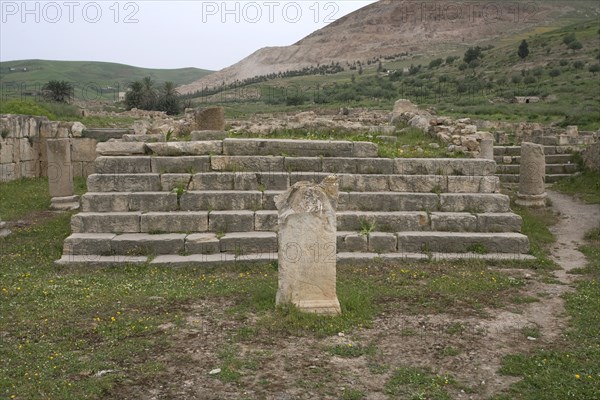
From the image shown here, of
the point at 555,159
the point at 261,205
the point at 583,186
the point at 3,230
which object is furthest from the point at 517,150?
the point at 3,230

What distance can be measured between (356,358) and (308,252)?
164 cm

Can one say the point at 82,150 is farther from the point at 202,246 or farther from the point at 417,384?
the point at 417,384

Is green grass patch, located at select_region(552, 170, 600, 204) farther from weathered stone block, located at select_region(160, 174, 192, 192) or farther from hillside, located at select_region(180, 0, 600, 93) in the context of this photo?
hillside, located at select_region(180, 0, 600, 93)

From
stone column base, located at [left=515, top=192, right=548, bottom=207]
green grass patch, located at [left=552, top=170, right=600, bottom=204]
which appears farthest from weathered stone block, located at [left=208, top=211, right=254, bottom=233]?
green grass patch, located at [left=552, top=170, right=600, bottom=204]

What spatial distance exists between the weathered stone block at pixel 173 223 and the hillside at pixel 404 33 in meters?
85.8

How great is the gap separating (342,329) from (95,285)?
383 cm

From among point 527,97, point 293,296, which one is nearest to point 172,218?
point 293,296

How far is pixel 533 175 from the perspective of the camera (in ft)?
47.4

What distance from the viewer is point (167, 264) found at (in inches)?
358

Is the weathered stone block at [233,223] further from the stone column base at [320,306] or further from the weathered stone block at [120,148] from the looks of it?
the stone column base at [320,306]

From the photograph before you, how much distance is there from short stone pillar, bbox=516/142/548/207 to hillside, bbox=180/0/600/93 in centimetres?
7942

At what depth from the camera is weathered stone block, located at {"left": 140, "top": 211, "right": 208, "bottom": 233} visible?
997cm

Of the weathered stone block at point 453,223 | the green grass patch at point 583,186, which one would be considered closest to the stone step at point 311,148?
the weathered stone block at point 453,223

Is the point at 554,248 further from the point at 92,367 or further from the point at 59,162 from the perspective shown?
the point at 59,162
